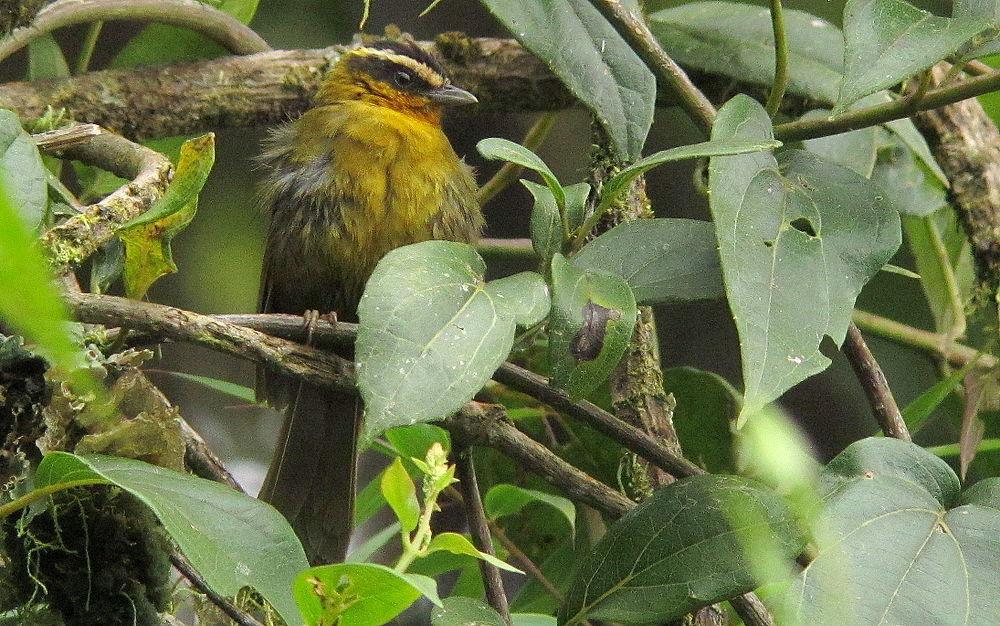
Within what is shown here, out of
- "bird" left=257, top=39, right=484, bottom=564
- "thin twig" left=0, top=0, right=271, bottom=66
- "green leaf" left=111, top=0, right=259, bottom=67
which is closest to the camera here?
"thin twig" left=0, top=0, right=271, bottom=66

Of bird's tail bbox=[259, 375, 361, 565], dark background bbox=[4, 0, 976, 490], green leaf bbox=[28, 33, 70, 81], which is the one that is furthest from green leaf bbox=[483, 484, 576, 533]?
dark background bbox=[4, 0, 976, 490]

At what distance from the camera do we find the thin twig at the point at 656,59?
1.76 meters

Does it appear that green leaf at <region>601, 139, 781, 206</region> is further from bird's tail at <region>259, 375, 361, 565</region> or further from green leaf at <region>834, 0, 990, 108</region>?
bird's tail at <region>259, 375, 361, 565</region>

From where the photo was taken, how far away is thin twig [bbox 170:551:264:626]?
1.54 meters

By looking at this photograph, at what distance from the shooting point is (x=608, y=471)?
7.63 ft

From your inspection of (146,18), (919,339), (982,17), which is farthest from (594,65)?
(919,339)

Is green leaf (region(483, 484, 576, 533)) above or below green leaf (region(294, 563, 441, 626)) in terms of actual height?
below

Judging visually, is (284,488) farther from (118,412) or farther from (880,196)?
(880,196)

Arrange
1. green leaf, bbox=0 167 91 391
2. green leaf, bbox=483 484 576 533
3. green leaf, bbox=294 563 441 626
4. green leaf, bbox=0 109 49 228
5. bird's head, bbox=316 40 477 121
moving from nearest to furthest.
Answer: green leaf, bbox=0 167 91 391 < green leaf, bbox=294 563 441 626 < green leaf, bbox=0 109 49 228 < green leaf, bbox=483 484 576 533 < bird's head, bbox=316 40 477 121

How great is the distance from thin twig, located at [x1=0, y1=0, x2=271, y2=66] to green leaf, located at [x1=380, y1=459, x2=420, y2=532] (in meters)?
1.50

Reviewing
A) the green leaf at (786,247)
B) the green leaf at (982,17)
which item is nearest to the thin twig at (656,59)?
the green leaf at (786,247)

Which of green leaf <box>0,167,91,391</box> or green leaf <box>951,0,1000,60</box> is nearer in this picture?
green leaf <box>0,167,91,391</box>

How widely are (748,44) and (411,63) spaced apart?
3.04 ft

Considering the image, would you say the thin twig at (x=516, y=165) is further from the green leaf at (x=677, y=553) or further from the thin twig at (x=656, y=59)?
the green leaf at (x=677, y=553)
